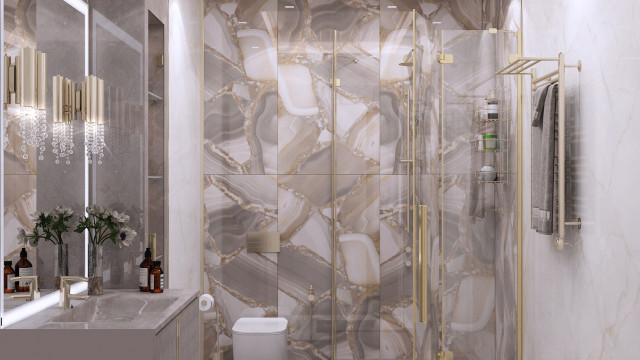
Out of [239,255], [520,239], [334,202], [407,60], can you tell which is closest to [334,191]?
[334,202]

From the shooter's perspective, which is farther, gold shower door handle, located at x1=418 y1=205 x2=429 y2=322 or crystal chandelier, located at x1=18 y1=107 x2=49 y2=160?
gold shower door handle, located at x1=418 y1=205 x2=429 y2=322

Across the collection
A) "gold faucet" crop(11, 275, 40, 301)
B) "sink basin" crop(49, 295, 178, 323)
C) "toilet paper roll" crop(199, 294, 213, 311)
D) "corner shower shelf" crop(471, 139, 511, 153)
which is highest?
"corner shower shelf" crop(471, 139, 511, 153)

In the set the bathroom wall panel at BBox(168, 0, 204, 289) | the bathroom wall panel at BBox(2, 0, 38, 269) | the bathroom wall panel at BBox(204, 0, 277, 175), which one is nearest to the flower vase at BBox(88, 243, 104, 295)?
the bathroom wall panel at BBox(2, 0, 38, 269)

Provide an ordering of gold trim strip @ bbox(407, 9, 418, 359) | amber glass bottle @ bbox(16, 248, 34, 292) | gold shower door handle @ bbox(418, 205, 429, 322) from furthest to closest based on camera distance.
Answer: gold trim strip @ bbox(407, 9, 418, 359), gold shower door handle @ bbox(418, 205, 429, 322), amber glass bottle @ bbox(16, 248, 34, 292)

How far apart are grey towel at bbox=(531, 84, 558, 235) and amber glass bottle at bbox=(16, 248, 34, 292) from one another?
7.10 feet

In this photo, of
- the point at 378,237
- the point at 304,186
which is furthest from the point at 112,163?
the point at 378,237

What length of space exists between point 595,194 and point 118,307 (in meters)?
2.12

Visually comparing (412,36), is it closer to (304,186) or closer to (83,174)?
(304,186)

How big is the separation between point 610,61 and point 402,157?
1423 mm

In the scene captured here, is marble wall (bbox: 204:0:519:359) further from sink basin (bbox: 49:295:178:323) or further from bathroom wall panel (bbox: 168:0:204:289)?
sink basin (bbox: 49:295:178:323)

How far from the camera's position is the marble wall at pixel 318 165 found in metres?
3.36

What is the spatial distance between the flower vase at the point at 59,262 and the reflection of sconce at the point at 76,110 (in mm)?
378

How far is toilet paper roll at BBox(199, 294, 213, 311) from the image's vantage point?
3.28m

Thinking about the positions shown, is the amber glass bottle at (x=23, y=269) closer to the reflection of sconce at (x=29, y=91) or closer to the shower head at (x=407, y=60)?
the reflection of sconce at (x=29, y=91)
